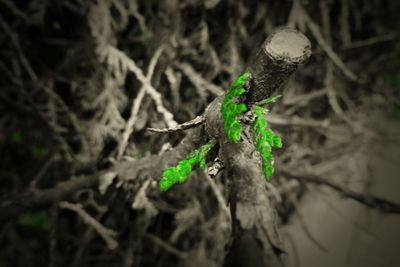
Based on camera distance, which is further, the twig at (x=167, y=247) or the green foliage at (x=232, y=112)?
the twig at (x=167, y=247)

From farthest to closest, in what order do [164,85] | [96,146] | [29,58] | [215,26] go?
1. [29,58]
2. [215,26]
3. [164,85]
4. [96,146]

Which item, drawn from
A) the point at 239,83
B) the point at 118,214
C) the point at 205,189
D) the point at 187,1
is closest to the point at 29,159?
the point at 118,214

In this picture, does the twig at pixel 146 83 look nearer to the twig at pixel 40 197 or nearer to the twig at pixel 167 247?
the twig at pixel 40 197

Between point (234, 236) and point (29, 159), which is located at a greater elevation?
point (29, 159)

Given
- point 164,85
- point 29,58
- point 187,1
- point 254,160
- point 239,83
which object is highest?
point 29,58

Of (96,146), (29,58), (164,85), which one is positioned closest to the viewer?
(96,146)

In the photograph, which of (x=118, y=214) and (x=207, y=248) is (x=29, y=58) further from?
(x=207, y=248)

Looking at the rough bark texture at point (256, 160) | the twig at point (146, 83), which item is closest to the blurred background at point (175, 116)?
the twig at point (146, 83)
